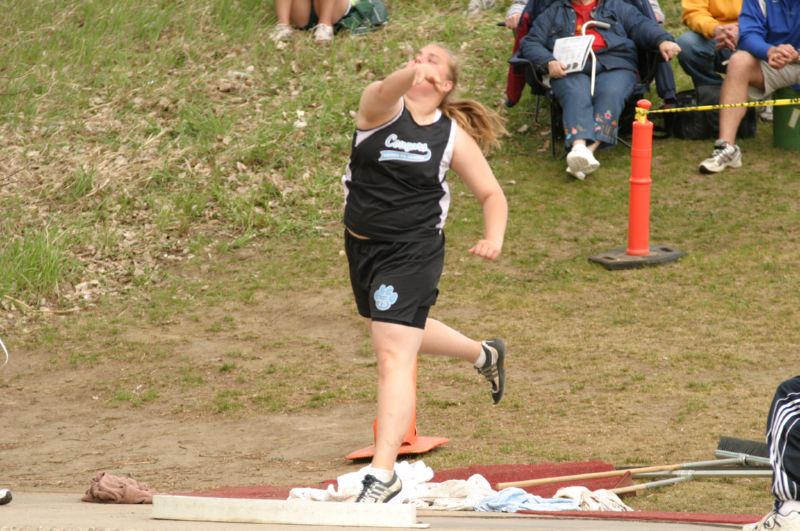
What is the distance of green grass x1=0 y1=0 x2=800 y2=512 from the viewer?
6.79 meters

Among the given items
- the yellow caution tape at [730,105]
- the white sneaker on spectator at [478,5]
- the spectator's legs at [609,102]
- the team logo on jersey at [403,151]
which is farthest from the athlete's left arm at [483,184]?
the white sneaker on spectator at [478,5]

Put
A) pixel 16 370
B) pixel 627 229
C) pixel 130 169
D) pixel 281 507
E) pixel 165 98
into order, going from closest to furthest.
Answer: pixel 281 507 < pixel 16 370 < pixel 627 229 < pixel 130 169 < pixel 165 98

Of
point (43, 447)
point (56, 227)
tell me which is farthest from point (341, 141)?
point (43, 447)

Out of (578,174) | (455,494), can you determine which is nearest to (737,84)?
(578,174)

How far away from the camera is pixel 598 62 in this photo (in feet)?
33.7

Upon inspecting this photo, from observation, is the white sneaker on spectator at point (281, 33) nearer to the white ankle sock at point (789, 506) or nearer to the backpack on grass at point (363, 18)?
the backpack on grass at point (363, 18)

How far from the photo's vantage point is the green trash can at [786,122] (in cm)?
1030

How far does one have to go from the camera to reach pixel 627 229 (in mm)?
9516

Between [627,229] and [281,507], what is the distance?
231 inches

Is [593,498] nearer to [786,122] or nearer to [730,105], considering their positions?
[730,105]

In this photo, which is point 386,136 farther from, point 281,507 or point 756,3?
point 756,3

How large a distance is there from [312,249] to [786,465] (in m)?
5.94

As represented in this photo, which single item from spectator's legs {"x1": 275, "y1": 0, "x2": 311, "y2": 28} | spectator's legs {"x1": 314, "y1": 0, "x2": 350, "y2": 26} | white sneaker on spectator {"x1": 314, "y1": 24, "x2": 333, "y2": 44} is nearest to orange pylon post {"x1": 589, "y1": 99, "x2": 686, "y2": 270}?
white sneaker on spectator {"x1": 314, "y1": 24, "x2": 333, "y2": 44}

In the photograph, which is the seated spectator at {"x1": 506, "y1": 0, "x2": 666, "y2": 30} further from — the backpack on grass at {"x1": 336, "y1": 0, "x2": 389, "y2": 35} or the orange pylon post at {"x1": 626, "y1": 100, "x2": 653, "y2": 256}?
the orange pylon post at {"x1": 626, "y1": 100, "x2": 653, "y2": 256}
